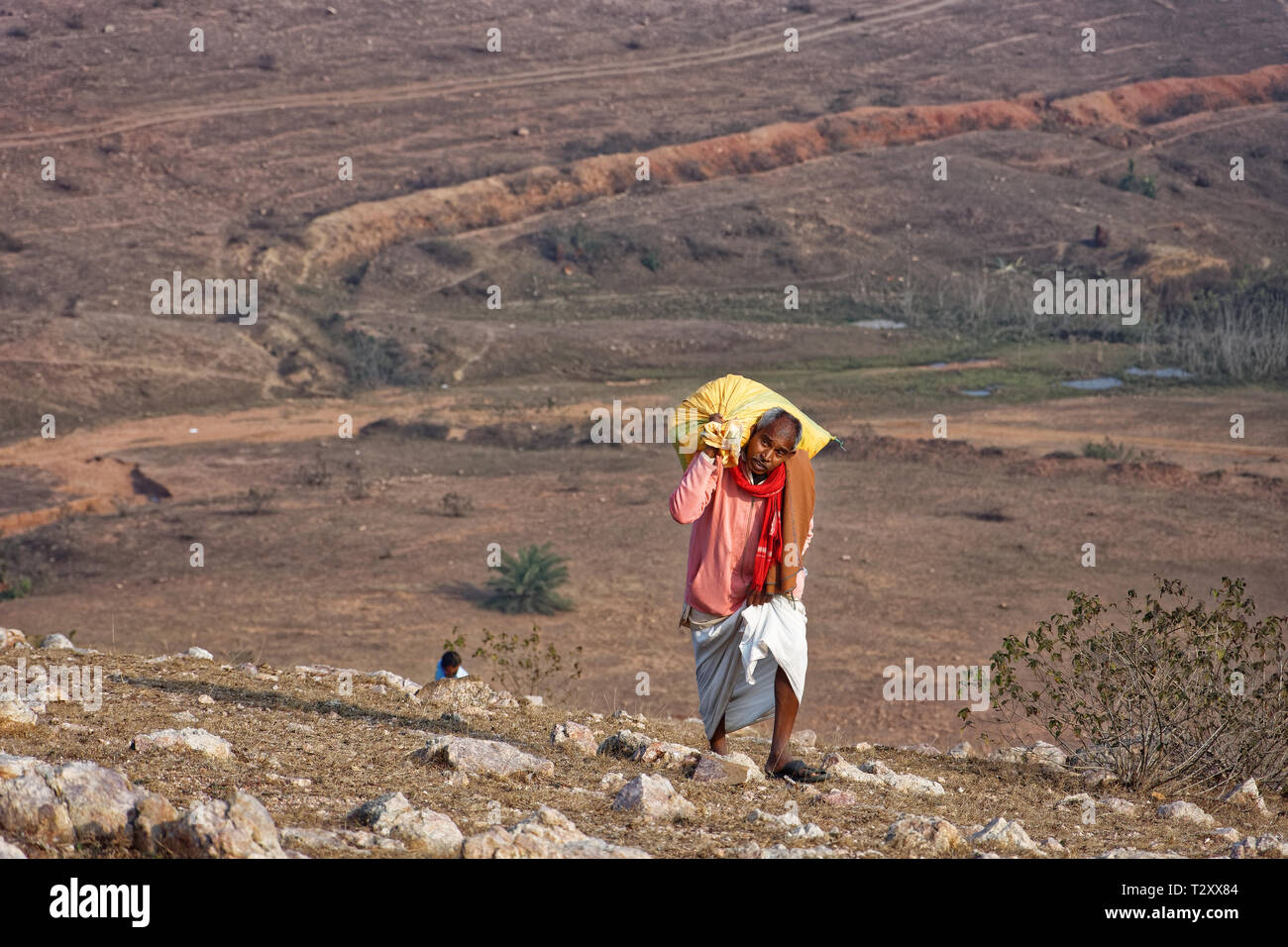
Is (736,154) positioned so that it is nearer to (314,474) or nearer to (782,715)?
(314,474)

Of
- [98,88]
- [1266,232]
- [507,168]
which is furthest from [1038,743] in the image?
[98,88]

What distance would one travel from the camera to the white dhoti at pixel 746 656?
13.9 feet

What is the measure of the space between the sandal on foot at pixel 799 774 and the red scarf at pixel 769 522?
61cm

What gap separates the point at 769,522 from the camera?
13.8 ft

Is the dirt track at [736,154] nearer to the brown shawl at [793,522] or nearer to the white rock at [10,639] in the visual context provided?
the white rock at [10,639]

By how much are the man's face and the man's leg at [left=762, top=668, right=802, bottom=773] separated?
718 millimetres

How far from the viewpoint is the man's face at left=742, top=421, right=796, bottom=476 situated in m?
4.04

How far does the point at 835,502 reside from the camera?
13680 mm

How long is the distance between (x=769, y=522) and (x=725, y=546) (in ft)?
0.54

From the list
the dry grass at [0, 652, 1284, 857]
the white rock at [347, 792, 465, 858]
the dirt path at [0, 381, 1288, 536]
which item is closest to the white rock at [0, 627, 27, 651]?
the dry grass at [0, 652, 1284, 857]

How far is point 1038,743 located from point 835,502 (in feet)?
26.1

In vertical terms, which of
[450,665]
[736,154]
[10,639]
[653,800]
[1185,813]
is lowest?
[1185,813]

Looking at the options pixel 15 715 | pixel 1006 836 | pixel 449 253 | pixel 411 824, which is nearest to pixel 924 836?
pixel 1006 836

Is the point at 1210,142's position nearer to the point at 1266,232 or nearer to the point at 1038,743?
the point at 1266,232
